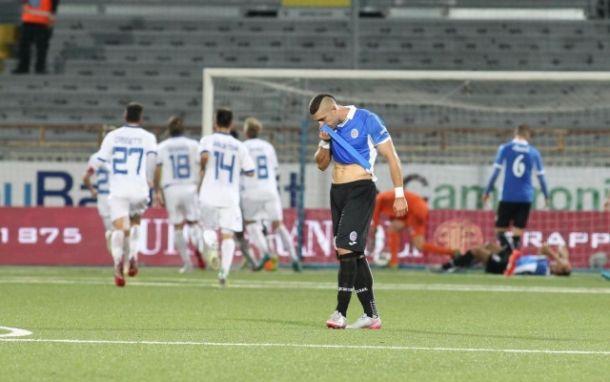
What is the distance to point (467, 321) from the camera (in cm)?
1338

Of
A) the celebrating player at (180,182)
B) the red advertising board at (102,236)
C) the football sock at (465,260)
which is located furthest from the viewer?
the red advertising board at (102,236)

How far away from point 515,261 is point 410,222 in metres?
1.84

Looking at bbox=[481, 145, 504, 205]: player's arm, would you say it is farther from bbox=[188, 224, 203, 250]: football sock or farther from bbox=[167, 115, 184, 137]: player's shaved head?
bbox=[167, 115, 184, 137]: player's shaved head

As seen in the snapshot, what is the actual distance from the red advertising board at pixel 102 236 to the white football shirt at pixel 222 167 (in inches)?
237

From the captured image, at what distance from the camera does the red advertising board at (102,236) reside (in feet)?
80.4

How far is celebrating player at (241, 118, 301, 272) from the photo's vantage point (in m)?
22.8

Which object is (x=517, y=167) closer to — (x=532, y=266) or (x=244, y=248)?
(x=532, y=266)

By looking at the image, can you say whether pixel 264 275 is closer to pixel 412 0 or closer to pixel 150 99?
pixel 150 99

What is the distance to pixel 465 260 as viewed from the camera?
935 inches

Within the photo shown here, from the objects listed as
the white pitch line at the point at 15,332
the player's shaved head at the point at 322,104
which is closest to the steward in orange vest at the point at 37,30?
the player's shaved head at the point at 322,104

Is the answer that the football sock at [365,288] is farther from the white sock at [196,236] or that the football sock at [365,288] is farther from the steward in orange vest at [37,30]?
the steward in orange vest at [37,30]

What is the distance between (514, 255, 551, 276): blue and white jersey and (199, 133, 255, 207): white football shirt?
623 centimetres

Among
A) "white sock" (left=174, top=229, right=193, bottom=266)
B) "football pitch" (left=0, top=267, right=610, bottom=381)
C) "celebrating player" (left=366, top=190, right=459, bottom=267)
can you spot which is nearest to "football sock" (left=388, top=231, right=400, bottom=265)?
"celebrating player" (left=366, top=190, right=459, bottom=267)

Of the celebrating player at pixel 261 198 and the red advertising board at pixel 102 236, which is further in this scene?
the red advertising board at pixel 102 236
